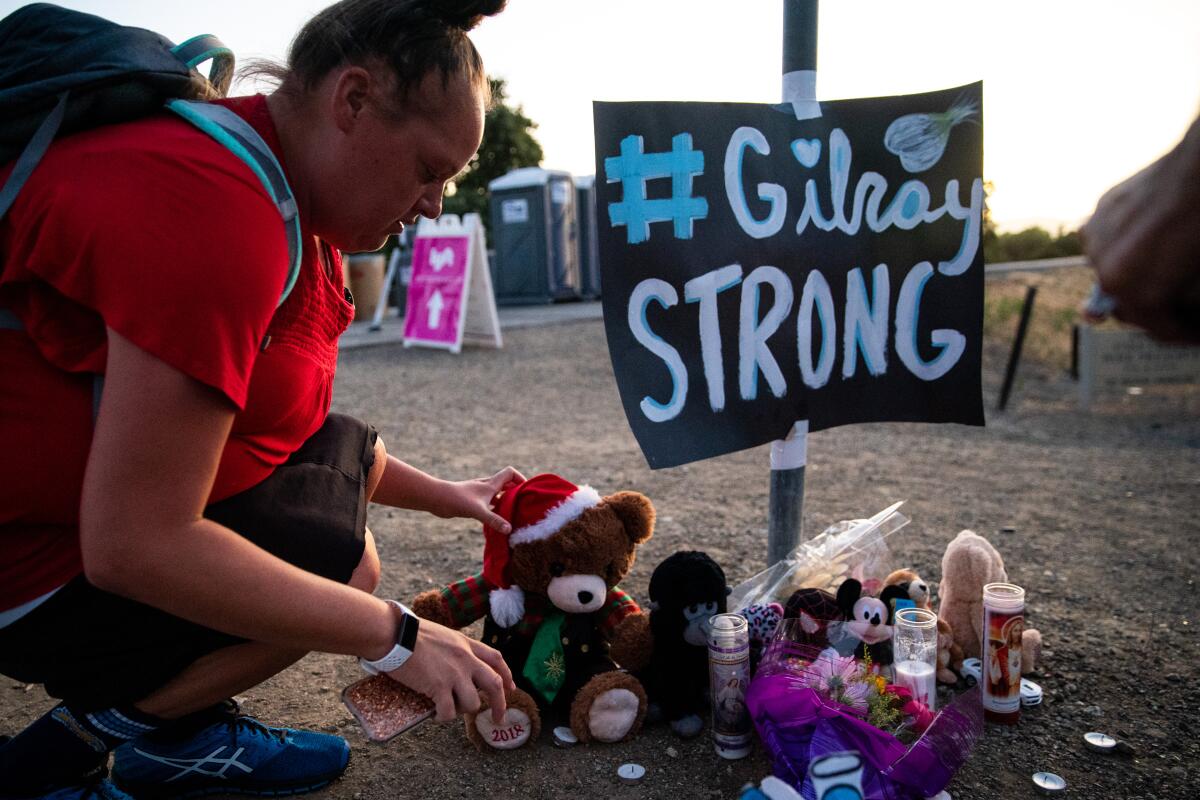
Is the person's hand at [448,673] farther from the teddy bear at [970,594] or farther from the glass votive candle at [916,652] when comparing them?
the teddy bear at [970,594]

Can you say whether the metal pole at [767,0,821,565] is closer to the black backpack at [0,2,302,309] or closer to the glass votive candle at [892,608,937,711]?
the glass votive candle at [892,608,937,711]

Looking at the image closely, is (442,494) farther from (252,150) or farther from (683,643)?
(252,150)

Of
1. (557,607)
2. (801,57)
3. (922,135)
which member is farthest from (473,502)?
(922,135)

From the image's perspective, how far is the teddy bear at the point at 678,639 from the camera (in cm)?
174

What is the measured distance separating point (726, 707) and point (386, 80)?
1245mm

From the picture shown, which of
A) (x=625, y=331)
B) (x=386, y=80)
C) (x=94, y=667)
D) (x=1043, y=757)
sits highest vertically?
(x=386, y=80)

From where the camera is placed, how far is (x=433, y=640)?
1.21 meters

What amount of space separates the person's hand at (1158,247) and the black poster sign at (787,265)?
111 cm

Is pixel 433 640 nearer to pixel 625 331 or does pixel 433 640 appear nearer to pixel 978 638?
pixel 625 331

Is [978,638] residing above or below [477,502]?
below

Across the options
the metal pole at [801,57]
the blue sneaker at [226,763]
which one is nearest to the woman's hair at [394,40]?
the metal pole at [801,57]

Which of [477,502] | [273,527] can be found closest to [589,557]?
[477,502]

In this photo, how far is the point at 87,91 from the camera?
1.07m

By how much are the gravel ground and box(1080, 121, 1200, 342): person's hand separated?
1137mm
